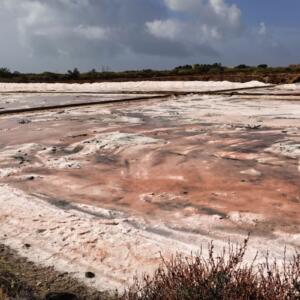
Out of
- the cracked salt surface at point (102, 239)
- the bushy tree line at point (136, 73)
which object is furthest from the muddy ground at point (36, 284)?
the bushy tree line at point (136, 73)

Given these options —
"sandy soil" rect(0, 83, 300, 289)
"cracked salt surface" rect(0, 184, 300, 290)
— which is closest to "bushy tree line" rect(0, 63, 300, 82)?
"sandy soil" rect(0, 83, 300, 289)

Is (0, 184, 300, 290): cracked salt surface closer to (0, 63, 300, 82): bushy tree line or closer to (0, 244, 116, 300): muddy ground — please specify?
(0, 244, 116, 300): muddy ground

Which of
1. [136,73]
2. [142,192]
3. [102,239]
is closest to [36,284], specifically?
[102,239]

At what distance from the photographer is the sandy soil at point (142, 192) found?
4.61 meters

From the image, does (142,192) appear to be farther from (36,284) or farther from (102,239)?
(36,284)

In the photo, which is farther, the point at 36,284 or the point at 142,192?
the point at 142,192

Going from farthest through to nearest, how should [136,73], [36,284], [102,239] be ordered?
1. [136,73]
2. [102,239]
3. [36,284]

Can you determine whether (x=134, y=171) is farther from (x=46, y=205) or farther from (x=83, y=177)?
(x=46, y=205)

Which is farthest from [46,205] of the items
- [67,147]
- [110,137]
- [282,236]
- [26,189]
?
[110,137]

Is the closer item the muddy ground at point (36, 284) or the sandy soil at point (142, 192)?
the muddy ground at point (36, 284)

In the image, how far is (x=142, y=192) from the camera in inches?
253

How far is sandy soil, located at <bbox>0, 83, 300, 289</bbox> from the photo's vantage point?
15.1ft

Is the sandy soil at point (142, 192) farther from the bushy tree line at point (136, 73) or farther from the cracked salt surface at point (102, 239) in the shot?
the bushy tree line at point (136, 73)

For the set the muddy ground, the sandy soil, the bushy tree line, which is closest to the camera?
the muddy ground
